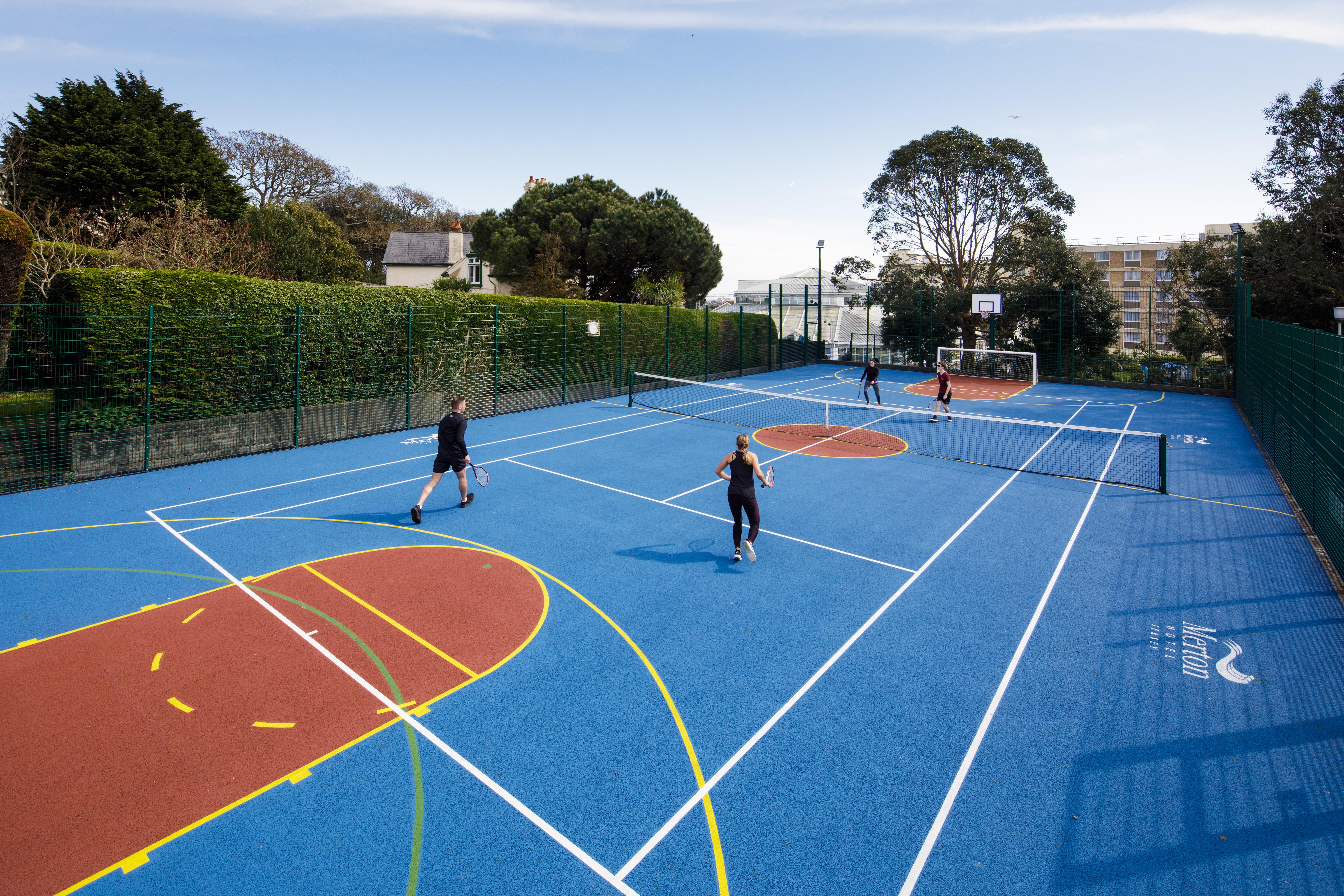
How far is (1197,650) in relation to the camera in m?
7.59

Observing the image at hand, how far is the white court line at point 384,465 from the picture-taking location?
12.9 m

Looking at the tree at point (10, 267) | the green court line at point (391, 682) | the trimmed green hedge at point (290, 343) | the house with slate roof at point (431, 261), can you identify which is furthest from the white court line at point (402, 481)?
the house with slate roof at point (431, 261)

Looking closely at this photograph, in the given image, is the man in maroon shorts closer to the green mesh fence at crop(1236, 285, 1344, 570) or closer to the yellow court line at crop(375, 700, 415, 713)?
the green mesh fence at crop(1236, 285, 1344, 570)

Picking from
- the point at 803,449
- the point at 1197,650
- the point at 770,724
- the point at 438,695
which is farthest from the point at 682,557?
the point at 803,449

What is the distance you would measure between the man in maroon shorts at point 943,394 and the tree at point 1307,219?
17756 mm

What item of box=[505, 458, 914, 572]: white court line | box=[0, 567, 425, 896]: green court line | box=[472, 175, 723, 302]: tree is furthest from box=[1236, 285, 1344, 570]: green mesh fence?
box=[472, 175, 723, 302]: tree

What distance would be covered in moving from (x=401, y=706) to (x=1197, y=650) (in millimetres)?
8420

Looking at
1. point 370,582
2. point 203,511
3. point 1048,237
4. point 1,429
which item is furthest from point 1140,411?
point 1,429

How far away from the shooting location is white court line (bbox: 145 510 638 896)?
15.1 feet

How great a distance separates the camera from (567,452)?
1734 centimetres

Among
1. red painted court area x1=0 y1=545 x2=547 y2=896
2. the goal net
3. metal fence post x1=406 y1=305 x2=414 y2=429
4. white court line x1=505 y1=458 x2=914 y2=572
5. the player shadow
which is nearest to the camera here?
red painted court area x1=0 y1=545 x2=547 y2=896

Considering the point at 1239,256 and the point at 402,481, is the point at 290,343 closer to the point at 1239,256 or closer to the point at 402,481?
the point at 402,481

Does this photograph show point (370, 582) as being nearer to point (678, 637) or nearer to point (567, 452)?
point (678, 637)

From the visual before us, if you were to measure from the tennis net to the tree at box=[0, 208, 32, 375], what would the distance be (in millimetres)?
15629
